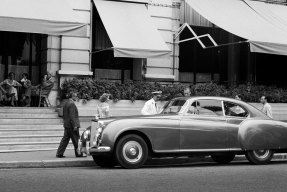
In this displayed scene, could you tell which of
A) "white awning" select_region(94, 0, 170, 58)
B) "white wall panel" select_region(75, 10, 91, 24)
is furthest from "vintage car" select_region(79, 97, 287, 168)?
"white wall panel" select_region(75, 10, 91, 24)

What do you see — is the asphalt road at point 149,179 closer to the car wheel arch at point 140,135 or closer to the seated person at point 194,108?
the car wheel arch at point 140,135

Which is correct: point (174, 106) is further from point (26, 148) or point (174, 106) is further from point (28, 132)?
point (28, 132)

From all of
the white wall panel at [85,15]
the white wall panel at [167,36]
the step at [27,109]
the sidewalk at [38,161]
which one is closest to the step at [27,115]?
the step at [27,109]

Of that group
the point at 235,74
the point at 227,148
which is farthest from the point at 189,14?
the point at 227,148

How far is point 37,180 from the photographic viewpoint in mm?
10141

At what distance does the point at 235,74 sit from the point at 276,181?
46.5ft

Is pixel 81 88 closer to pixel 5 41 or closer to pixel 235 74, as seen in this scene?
pixel 5 41

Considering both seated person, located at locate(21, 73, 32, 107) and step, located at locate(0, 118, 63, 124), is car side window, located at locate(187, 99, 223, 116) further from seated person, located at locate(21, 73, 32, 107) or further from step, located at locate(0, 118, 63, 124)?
seated person, located at locate(21, 73, 32, 107)

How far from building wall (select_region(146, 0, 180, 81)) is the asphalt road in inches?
377

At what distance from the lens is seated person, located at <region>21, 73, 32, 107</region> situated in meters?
20.0

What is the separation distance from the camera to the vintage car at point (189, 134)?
12.4 m

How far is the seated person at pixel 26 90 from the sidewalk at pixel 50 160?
15.7ft

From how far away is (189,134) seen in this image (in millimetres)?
12969

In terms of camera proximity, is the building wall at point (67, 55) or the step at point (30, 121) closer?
the step at point (30, 121)
